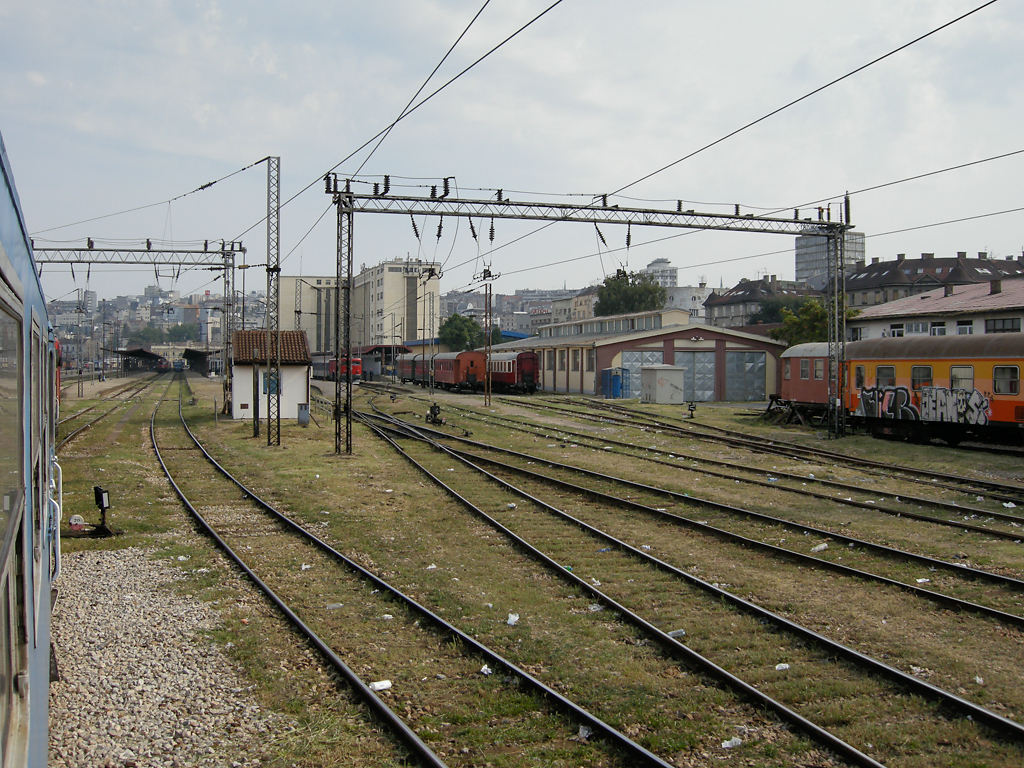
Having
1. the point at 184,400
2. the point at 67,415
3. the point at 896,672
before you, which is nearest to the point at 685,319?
the point at 184,400

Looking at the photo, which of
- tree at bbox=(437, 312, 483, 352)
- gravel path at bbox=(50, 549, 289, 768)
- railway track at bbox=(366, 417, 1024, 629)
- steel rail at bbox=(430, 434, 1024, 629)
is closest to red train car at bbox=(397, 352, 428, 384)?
tree at bbox=(437, 312, 483, 352)

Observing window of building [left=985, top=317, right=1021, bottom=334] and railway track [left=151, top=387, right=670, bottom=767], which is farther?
window of building [left=985, top=317, right=1021, bottom=334]

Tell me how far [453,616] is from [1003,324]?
3938 centimetres

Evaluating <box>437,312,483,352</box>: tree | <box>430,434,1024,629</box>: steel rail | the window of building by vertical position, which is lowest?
<box>430,434,1024,629</box>: steel rail

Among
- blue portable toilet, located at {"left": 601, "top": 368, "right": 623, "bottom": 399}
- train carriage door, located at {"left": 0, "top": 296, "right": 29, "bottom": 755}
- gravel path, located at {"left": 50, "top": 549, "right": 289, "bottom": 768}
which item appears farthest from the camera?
blue portable toilet, located at {"left": 601, "top": 368, "right": 623, "bottom": 399}

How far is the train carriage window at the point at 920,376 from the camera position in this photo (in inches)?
960

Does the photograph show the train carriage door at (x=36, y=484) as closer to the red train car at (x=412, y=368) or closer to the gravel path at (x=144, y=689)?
the gravel path at (x=144, y=689)

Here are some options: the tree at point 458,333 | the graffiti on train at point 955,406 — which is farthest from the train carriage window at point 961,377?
the tree at point 458,333

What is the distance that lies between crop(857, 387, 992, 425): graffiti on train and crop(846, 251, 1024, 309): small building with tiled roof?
241ft

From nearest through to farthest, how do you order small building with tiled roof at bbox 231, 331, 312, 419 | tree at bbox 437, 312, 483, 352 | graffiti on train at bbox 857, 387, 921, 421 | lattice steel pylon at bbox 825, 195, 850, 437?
lattice steel pylon at bbox 825, 195, 850, 437 → graffiti on train at bbox 857, 387, 921, 421 → small building with tiled roof at bbox 231, 331, 312, 419 → tree at bbox 437, 312, 483, 352

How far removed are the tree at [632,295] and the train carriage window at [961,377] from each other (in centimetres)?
7343

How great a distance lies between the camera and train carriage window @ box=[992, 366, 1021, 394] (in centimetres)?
2164

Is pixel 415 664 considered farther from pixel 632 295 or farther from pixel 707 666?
pixel 632 295

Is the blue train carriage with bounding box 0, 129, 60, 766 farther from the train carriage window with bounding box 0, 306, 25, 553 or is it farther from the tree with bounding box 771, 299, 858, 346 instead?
the tree with bounding box 771, 299, 858, 346
